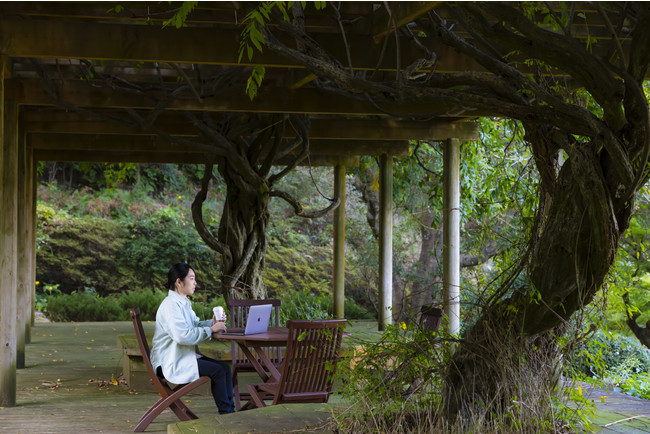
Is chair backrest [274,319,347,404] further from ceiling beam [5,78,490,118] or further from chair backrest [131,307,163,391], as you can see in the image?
ceiling beam [5,78,490,118]

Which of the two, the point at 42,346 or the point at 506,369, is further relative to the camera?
the point at 42,346

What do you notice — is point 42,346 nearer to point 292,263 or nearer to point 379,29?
point 379,29

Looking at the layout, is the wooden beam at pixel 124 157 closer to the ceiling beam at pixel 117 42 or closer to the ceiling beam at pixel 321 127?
the ceiling beam at pixel 321 127

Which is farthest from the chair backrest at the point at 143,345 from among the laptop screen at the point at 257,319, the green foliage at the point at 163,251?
the green foliage at the point at 163,251

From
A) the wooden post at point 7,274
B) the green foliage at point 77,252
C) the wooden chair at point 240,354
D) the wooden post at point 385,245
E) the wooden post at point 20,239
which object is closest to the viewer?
the wooden chair at point 240,354

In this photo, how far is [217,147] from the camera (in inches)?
367

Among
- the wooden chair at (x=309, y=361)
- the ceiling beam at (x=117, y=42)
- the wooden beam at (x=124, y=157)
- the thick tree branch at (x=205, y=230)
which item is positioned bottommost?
the wooden chair at (x=309, y=361)

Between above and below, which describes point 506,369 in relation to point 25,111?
below

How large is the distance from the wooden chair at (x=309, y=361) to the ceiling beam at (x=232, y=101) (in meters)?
3.34

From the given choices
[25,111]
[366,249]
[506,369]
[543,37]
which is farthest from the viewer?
[366,249]

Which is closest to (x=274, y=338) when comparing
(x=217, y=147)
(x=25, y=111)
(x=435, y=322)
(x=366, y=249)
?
(x=435, y=322)

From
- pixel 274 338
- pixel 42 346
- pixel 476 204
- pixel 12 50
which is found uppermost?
pixel 12 50

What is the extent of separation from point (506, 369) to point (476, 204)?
7.56m

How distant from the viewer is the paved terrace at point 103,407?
4.69m
